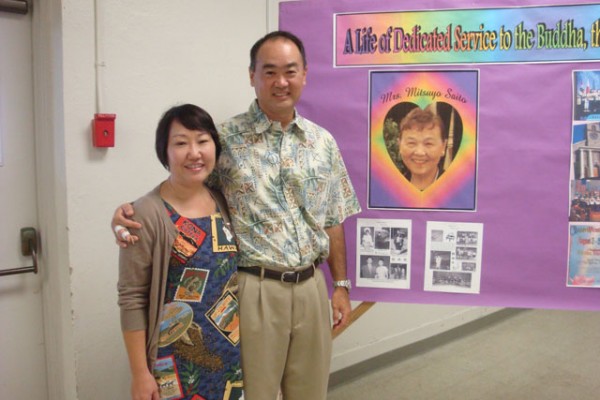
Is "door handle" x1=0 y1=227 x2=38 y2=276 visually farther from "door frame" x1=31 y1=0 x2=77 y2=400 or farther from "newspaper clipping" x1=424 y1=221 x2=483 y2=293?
"newspaper clipping" x1=424 y1=221 x2=483 y2=293

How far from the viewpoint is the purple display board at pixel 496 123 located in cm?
171

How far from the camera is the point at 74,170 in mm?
1678

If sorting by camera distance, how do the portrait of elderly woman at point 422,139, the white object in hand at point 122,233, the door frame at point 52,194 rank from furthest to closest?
the portrait of elderly woman at point 422,139 < the door frame at point 52,194 < the white object in hand at point 122,233

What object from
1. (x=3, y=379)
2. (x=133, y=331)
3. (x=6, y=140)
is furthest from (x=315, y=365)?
(x=6, y=140)

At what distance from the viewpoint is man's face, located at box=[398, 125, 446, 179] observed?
1.79 meters

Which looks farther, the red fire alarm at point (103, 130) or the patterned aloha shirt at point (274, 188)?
the red fire alarm at point (103, 130)

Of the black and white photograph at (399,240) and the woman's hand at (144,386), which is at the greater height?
the black and white photograph at (399,240)

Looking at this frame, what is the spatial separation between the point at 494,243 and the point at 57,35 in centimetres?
166

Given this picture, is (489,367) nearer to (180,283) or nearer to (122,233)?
(180,283)

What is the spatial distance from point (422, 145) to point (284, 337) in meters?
0.84

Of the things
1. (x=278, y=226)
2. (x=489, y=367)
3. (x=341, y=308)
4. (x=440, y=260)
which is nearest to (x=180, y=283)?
(x=278, y=226)

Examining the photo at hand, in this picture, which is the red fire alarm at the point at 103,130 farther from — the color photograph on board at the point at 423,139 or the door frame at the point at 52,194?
the color photograph on board at the point at 423,139

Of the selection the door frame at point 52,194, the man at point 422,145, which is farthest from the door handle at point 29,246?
the man at point 422,145

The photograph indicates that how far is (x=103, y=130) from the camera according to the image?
1684 millimetres
